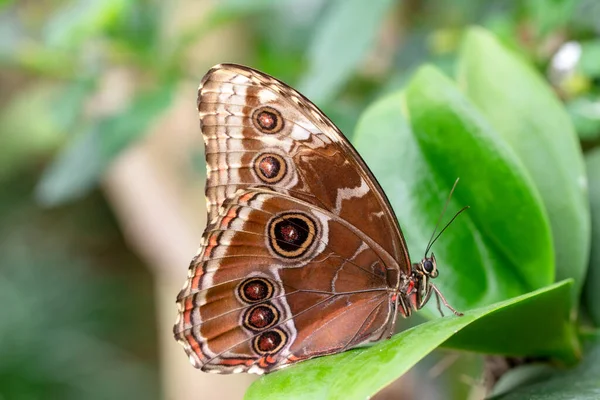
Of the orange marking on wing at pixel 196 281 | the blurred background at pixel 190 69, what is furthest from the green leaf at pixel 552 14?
the orange marking on wing at pixel 196 281

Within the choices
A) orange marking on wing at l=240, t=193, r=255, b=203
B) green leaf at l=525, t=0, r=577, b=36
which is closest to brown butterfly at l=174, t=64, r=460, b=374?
orange marking on wing at l=240, t=193, r=255, b=203

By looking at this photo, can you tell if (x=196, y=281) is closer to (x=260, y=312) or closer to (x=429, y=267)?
(x=260, y=312)

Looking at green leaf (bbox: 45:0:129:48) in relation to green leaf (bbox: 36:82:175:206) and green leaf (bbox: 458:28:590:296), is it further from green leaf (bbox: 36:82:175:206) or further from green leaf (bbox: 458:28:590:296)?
green leaf (bbox: 458:28:590:296)

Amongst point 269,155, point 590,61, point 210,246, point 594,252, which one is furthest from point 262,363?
point 590,61

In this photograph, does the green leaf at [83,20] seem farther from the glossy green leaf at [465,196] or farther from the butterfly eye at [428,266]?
the butterfly eye at [428,266]

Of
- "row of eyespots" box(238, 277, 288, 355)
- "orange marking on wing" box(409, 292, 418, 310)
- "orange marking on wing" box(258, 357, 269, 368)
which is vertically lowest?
"orange marking on wing" box(258, 357, 269, 368)
